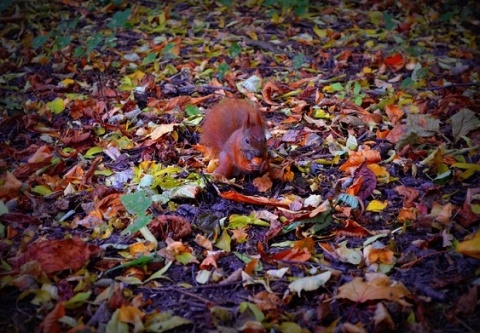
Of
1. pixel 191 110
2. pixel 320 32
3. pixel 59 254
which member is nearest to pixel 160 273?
pixel 59 254

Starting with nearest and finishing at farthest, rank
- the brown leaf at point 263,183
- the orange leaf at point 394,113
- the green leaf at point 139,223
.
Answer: the green leaf at point 139,223 → the brown leaf at point 263,183 → the orange leaf at point 394,113

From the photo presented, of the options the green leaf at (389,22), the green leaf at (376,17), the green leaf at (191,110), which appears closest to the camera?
the green leaf at (191,110)

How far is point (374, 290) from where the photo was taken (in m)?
2.21

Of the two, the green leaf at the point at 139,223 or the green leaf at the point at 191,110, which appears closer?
the green leaf at the point at 139,223

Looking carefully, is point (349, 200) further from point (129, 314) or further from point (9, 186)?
point (9, 186)

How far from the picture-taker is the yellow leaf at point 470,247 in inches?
93.9

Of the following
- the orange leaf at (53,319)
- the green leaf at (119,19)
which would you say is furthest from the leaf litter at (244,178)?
the green leaf at (119,19)

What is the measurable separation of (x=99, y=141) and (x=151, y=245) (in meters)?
1.39

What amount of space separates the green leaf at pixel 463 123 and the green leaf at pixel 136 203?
2070mm

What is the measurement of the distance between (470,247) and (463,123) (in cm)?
134

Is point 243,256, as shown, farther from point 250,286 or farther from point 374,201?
point 374,201

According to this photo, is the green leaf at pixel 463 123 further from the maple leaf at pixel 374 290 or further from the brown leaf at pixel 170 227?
the brown leaf at pixel 170 227

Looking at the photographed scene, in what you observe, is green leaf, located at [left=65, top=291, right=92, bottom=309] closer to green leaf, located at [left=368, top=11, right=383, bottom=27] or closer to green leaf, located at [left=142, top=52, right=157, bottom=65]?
green leaf, located at [left=142, top=52, right=157, bottom=65]

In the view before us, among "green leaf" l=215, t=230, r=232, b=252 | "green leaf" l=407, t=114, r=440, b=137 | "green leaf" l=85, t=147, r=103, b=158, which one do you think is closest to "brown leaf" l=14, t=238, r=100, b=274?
"green leaf" l=215, t=230, r=232, b=252
